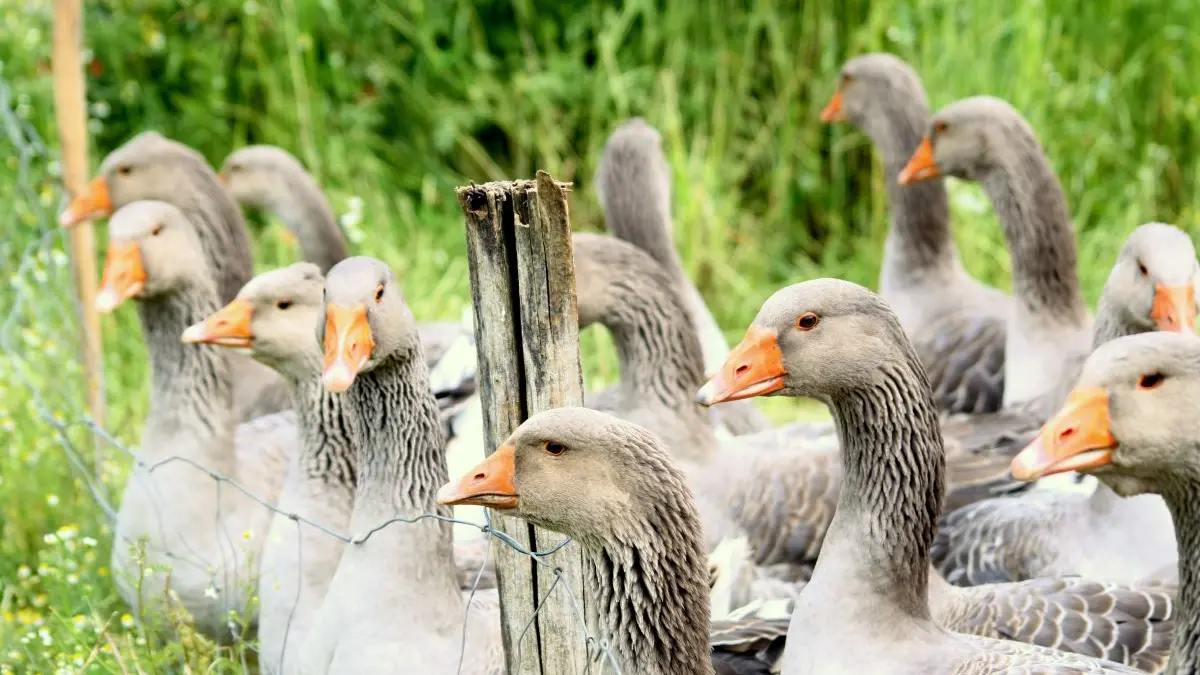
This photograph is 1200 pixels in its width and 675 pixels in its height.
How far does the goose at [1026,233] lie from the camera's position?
6.20 m

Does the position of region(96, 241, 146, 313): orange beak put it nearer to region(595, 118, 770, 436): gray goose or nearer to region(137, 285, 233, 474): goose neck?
region(137, 285, 233, 474): goose neck

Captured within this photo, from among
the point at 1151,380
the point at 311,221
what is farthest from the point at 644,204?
the point at 1151,380

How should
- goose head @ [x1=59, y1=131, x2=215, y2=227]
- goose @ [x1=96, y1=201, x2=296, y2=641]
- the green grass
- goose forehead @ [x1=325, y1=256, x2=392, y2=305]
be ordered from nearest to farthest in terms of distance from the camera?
goose forehead @ [x1=325, y1=256, x2=392, y2=305] → goose @ [x1=96, y1=201, x2=296, y2=641] → goose head @ [x1=59, y1=131, x2=215, y2=227] → the green grass

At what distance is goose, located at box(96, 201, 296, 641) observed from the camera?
478 centimetres

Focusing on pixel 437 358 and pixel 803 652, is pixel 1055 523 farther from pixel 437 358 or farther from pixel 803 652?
pixel 437 358

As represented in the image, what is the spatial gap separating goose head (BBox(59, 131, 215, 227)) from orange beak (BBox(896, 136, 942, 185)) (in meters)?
3.25

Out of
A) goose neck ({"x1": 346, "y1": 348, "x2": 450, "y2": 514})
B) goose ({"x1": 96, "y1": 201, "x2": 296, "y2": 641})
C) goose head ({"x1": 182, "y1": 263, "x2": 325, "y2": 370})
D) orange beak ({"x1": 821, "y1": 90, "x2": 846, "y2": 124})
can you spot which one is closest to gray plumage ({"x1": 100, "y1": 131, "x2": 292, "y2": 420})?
goose ({"x1": 96, "y1": 201, "x2": 296, "y2": 641})

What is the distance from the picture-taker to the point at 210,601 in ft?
15.6

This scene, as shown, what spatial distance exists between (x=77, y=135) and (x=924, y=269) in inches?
160

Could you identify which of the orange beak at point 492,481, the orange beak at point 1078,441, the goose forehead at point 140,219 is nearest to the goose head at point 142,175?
the goose forehead at point 140,219

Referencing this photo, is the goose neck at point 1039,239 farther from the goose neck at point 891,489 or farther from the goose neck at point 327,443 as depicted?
the goose neck at point 327,443

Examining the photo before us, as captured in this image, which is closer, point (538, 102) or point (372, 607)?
point (372, 607)

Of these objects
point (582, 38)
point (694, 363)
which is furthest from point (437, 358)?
point (582, 38)

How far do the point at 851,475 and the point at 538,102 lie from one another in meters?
5.89
